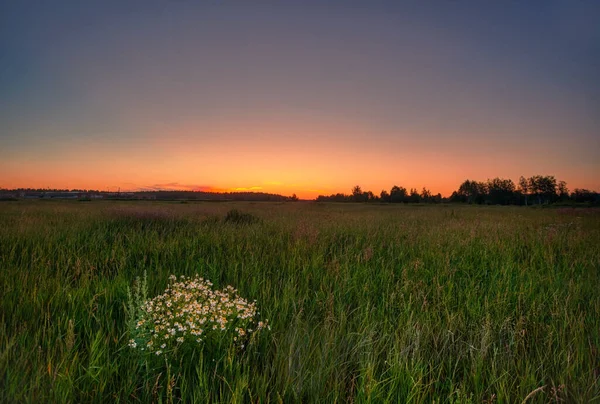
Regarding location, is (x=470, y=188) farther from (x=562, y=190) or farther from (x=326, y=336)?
(x=326, y=336)

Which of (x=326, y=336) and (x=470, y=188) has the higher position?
(x=470, y=188)

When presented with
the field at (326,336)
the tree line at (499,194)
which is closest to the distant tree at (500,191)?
the tree line at (499,194)

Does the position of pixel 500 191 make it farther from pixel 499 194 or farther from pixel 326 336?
pixel 326 336

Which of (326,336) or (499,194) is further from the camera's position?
(499,194)

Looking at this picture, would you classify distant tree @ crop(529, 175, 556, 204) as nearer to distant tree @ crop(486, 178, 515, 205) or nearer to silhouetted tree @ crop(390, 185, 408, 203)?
distant tree @ crop(486, 178, 515, 205)

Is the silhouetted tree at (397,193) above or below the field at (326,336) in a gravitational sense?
above

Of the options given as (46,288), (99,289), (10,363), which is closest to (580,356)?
(10,363)

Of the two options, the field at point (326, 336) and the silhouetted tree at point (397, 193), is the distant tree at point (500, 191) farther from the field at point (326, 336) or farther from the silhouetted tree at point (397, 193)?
the field at point (326, 336)

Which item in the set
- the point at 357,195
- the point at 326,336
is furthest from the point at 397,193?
the point at 326,336

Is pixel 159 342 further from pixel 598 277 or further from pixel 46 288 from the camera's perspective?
pixel 598 277

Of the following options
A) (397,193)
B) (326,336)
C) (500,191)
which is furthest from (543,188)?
(326,336)

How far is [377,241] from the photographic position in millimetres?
7832

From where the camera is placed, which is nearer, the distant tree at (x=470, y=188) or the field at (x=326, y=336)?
the field at (x=326, y=336)

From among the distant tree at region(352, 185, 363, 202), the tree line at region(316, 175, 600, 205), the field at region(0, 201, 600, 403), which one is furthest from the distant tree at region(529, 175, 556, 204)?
the field at region(0, 201, 600, 403)
